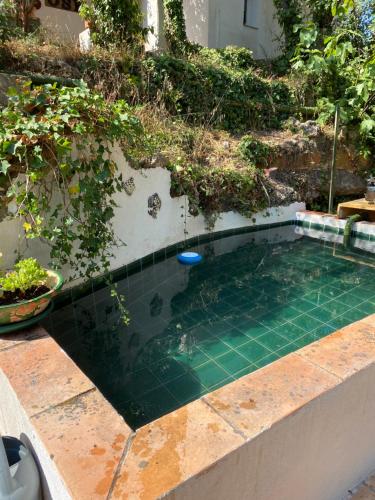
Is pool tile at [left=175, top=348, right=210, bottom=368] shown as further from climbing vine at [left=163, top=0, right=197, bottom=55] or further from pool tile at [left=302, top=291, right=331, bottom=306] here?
climbing vine at [left=163, top=0, right=197, bottom=55]

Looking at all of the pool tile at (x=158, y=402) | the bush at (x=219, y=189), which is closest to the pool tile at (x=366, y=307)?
the pool tile at (x=158, y=402)

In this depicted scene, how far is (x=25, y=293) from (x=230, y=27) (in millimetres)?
11115

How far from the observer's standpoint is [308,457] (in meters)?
1.31

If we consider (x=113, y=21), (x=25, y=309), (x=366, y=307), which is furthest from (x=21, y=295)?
(x=113, y=21)

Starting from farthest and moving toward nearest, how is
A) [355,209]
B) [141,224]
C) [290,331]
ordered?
1. [355,209]
2. [141,224]
3. [290,331]

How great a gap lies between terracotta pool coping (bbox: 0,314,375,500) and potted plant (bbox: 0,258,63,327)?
0.32 meters

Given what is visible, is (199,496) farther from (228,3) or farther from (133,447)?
(228,3)

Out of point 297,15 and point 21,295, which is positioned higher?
point 297,15

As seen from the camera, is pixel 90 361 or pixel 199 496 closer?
pixel 199 496

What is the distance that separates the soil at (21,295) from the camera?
2035mm

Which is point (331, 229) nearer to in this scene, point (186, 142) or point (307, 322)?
point (186, 142)

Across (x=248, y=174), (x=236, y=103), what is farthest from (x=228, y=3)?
(x=248, y=174)

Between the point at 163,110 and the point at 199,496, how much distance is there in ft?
21.8

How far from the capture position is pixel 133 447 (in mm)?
1123
